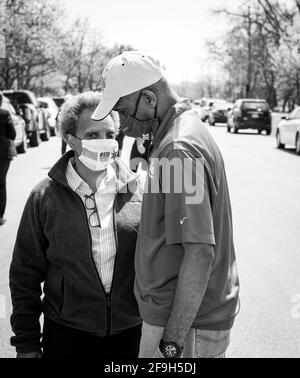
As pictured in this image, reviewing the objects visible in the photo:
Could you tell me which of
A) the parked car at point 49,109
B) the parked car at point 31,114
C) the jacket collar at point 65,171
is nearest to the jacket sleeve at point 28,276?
the jacket collar at point 65,171

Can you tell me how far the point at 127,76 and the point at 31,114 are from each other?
18.6 meters

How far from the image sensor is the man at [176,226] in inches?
75.3

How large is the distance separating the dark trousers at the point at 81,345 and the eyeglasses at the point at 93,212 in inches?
19.0

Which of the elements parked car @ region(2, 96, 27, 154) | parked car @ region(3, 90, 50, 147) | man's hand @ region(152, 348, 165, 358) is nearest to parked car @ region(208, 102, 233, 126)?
parked car @ region(3, 90, 50, 147)

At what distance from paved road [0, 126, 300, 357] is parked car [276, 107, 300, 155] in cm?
385

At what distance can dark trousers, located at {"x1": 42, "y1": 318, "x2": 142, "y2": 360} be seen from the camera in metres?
2.56

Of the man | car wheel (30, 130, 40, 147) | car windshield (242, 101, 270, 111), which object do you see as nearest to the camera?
the man

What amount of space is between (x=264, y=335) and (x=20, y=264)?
2429mm

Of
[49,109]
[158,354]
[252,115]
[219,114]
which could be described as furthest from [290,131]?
[219,114]

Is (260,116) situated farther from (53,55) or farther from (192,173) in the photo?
(192,173)

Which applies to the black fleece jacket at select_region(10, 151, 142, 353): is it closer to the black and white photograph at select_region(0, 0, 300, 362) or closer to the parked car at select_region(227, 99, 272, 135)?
the black and white photograph at select_region(0, 0, 300, 362)

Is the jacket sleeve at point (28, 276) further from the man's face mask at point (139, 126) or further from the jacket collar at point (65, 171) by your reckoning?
the man's face mask at point (139, 126)

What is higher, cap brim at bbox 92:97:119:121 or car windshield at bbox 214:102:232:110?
cap brim at bbox 92:97:119:121
